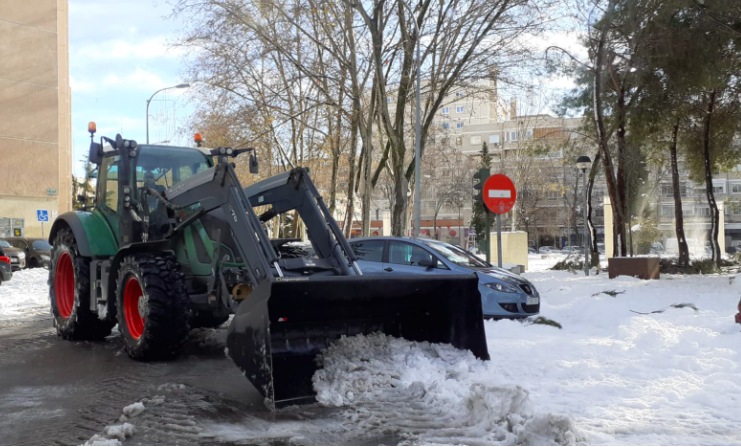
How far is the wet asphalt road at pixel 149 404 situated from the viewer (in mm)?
4695

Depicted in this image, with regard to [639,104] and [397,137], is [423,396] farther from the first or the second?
[639,104]

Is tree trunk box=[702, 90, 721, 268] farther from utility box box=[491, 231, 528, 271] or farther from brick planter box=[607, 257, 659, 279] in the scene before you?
utility box box=[491, 231, 528, 271]

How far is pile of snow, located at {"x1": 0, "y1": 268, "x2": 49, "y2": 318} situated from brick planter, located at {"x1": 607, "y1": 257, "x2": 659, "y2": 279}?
46.1 feet

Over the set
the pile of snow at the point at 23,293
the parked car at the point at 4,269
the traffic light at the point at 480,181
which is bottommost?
the pile of snow at the point at 23,293

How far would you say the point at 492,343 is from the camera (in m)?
8.02

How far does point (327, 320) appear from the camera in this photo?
614cm

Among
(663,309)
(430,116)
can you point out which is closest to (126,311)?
(663,309)

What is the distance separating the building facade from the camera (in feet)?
119

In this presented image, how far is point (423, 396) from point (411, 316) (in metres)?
1.16

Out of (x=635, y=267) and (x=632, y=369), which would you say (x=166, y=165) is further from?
(x=635, y=267)

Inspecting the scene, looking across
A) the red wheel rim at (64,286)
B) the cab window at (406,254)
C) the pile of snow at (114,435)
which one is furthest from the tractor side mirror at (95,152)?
the pile of snow at (114,435)

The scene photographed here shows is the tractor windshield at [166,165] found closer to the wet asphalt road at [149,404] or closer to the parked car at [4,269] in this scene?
the wet asphalt road at [149,404]

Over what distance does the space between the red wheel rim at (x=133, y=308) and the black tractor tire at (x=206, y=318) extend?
59 centimetres

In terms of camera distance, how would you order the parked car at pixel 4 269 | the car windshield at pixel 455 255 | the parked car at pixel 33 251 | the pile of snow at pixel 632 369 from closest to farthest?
the pile of snow at pixel 632 369 → the car windshield at pixel 455 255 → the parked car at pixel 4 269 → the parked car at pixel 33 251
